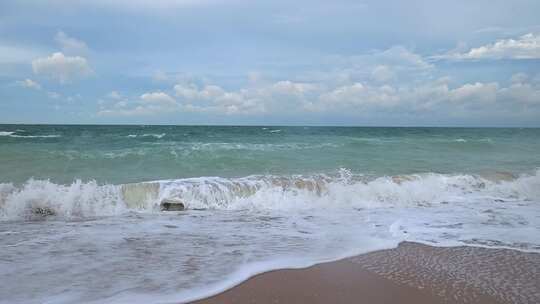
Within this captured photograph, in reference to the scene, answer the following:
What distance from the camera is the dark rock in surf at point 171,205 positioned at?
26.7 feet

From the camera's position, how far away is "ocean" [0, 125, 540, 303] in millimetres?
3980

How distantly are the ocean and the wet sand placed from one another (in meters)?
0.28

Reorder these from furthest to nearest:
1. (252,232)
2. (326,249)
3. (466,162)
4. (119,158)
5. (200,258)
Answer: (466,162)
(119,158)
(252,232)
(326,249)
(200,258)

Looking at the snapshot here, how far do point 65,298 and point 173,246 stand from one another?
5.78 ft

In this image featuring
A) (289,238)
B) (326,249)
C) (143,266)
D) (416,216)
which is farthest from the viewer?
(416,216)

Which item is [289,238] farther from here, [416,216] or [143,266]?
[416,216]

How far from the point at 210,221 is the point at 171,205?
1.74 m

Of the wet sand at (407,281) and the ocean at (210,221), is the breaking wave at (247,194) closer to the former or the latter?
the ocean at (210,221)

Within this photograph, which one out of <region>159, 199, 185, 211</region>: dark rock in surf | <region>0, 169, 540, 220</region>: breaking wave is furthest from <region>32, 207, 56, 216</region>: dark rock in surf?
<region>159, 199, 185, 211</region>: dark rock in surf

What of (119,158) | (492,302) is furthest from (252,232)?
(119,158)

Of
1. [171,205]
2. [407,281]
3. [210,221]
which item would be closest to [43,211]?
[171,205]

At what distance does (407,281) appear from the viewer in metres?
3.84

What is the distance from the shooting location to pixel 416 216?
723 cm

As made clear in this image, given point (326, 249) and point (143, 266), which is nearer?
point (143, 266)
